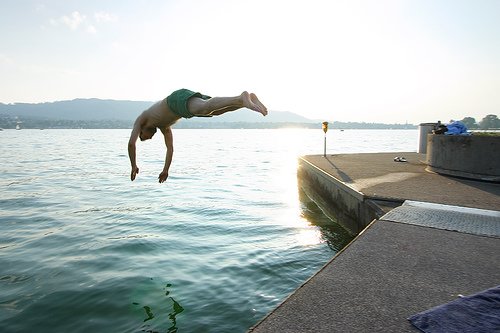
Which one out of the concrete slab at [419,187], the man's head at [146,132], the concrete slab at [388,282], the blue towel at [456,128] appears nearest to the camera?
the concrete slab at [388,282]

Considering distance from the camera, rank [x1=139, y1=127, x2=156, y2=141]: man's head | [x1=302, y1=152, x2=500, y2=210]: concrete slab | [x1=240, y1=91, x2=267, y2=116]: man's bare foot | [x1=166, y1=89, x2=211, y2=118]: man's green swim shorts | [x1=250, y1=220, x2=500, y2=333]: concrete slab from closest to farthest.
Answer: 1. [x1=250, y1=220, x2=500, y2=333]: concrete slab
2. [x1=240, y1=91, x2=267, y2=116]: man's bare foot
3. [x1=166, y1=89, x2=211, y2=118]: man's green swim shorts
4. [x1=139, y1=127, x2=156, y2=141]: man's head
5. [x1=302, y1=152, x2=500, y2=210]: concrete slab

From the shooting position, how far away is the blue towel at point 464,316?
2.92 metres

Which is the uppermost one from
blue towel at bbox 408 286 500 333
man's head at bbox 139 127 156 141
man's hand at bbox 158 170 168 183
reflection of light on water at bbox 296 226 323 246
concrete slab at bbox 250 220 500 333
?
man's head at bbox 139 127 156 141

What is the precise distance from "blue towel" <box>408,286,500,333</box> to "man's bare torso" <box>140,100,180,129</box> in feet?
18.2

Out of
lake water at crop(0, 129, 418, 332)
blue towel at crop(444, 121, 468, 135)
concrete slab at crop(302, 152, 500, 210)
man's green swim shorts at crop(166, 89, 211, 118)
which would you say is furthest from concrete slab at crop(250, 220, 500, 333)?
blue towel at crop(444, 121, 468, 135)

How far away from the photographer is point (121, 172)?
29.1 m

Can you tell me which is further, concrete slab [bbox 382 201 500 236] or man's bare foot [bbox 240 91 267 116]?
concrete slab [bbox 382 201 500 236]

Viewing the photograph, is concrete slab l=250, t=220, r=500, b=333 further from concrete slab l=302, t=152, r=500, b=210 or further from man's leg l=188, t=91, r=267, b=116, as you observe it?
concrete slab l=302, t=152, r=500, b=210

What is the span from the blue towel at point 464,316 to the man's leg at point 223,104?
3396 millimetres

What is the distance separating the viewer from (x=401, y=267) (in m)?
4.38

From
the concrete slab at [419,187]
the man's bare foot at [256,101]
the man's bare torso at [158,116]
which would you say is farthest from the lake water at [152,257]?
the man's bare foot at [256,101]

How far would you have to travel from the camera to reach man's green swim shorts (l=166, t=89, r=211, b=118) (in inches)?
257

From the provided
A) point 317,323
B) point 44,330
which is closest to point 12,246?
point 44,330

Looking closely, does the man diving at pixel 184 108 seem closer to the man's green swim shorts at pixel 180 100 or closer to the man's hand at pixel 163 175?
the man's green swim shorts at pixel 180 100
